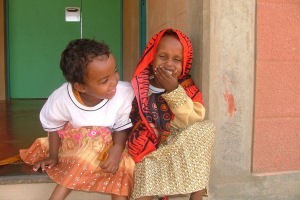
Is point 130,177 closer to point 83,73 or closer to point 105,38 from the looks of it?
point 83,73

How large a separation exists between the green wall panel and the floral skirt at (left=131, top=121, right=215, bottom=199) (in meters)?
4.26

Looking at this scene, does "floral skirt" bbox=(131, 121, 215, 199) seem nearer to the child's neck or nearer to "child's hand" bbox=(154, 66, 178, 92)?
"child's hand" bbox=(154, 66, 178, 92)

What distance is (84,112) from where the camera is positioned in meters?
1.98

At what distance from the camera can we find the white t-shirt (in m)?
1.98

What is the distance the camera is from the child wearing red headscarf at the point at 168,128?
6.34ft

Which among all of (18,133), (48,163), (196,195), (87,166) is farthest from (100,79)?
(18,133)

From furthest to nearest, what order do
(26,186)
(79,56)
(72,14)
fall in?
1. (72,14)
2. (26,186)
3. (79,56)

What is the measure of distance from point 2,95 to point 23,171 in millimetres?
4101

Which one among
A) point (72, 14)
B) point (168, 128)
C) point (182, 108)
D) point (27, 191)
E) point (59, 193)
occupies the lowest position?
point (27, 191)

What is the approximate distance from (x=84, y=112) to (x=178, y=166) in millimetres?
534

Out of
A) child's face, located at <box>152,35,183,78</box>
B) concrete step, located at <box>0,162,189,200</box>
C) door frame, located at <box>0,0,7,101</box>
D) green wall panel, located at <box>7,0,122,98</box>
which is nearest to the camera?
child's face, located at <box>152,35,183,78</box>

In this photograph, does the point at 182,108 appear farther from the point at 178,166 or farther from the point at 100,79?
the point at 100,79

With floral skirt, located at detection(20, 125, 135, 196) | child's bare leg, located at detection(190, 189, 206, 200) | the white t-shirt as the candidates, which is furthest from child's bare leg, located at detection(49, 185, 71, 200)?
child's bare leg, located at detection(190, 189, 206, 200)

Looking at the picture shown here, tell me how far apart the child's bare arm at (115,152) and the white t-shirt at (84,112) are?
1.5 inches
